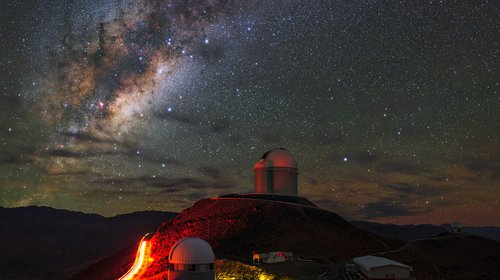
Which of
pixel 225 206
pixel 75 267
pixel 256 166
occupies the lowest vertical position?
pixel 75 267

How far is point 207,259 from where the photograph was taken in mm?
38938

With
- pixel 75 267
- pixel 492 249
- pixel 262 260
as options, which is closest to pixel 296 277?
pixel 262 260

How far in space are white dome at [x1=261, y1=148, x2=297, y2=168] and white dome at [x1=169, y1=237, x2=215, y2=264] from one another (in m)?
33.4

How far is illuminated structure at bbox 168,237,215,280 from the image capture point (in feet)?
127

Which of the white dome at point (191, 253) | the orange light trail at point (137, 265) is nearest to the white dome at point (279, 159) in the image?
the orange light trail at point (137, 265)

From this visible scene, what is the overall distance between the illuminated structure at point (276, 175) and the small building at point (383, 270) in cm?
2802

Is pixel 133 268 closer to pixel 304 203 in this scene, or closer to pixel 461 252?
pixel 304 203

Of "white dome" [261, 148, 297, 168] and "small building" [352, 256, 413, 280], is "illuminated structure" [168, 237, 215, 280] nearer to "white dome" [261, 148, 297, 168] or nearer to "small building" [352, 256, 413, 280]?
"small building" [352, 256, 413, 280]

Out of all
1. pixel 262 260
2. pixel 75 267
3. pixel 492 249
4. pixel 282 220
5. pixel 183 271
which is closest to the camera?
pixel 183 271

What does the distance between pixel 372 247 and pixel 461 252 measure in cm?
2220

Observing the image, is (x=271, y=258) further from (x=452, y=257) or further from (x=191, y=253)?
(x=452, y=257)

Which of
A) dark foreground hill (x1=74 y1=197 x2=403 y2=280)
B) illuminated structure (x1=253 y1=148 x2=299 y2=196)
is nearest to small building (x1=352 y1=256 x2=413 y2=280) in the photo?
dark foreground hill (x1=74 y1=197 x2=403 y2=280)

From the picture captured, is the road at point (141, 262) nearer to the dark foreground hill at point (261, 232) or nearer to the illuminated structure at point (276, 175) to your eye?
the dark foreground hill at point (261, 232)

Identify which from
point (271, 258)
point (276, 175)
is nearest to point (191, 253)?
point (271, 258)
